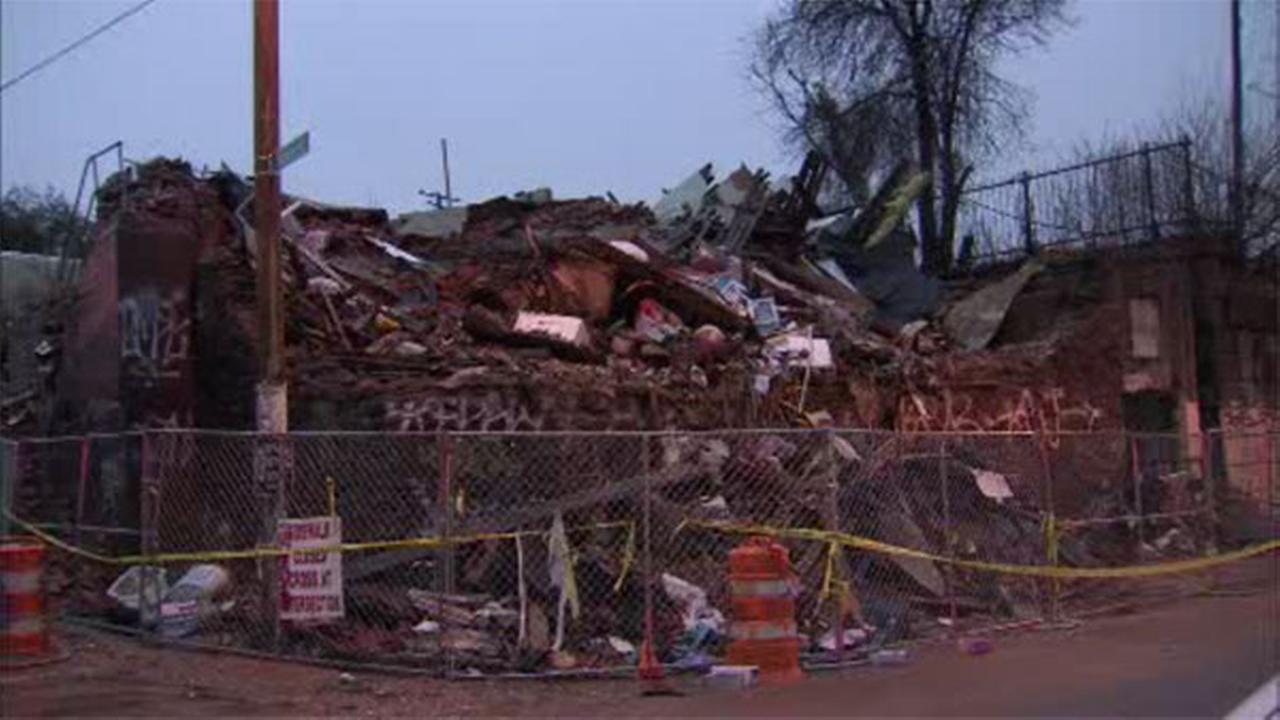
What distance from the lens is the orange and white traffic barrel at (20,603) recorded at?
11.1m

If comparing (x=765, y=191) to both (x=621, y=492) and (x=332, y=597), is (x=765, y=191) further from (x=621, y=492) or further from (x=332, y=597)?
(x=332, y=597)

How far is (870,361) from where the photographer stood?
20.3 m

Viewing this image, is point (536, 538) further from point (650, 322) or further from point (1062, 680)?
point (650, 322)

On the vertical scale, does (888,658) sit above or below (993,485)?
below

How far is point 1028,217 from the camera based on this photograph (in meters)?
27.2

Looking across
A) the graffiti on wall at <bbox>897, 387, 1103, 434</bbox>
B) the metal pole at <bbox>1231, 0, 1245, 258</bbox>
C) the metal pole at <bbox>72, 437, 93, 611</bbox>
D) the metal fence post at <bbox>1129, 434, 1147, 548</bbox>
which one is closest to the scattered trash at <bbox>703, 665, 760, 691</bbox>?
the metal pole at <bbox>72, 437, 93, 611</bbox>

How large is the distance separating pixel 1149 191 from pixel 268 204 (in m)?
17.6

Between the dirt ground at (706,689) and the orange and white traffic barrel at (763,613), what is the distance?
262 millimetres

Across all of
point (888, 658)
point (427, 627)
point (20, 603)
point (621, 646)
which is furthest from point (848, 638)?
point (20, 603)

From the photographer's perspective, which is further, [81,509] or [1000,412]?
[1000,412]

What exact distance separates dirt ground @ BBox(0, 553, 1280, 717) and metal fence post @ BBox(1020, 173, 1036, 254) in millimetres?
15125

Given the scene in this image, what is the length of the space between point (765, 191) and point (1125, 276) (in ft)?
19.5

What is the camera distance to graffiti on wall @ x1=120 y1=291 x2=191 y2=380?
16094 mm

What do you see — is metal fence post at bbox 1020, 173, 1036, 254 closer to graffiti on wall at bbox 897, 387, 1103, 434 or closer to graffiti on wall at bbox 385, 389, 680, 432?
graffiti on wall at bbox 897, 387, 1103, 434
